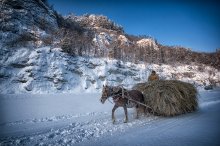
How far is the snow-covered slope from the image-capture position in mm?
17875

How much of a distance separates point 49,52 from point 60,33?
32.3 feet

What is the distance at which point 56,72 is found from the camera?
66.6 feet

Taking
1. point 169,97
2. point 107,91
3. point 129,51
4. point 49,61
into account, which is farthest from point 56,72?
point 129,51

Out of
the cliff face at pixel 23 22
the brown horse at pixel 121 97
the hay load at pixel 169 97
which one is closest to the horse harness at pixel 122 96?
the brown horse at pixel 121 97

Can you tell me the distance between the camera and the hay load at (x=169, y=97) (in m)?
8.27

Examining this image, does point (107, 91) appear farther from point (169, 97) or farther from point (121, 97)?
point (169, 97)

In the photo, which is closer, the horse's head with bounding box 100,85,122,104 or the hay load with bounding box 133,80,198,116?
the horse's head with bounding box 100,85,122,104

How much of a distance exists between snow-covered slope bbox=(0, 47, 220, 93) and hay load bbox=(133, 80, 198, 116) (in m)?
12.0

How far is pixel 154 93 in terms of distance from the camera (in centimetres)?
860

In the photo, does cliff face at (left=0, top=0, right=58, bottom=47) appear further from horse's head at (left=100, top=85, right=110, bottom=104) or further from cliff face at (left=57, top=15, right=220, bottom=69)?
horse's head at (left=100, top=85, right=110, bottom=104)

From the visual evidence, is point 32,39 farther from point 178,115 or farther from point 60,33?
point 178,115

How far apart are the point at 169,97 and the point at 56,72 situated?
1457cm

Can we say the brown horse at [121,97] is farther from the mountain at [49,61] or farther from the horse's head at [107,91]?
the mountain at [49,61]

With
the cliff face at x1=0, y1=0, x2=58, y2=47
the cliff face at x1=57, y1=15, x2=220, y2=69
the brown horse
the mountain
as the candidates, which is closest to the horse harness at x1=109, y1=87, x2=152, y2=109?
the brown horse
